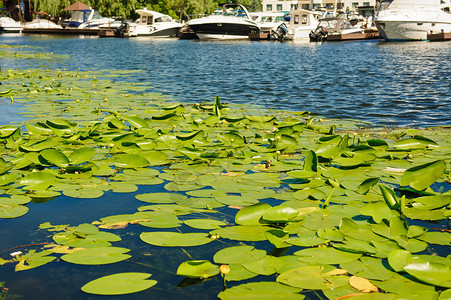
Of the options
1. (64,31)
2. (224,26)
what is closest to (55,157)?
(224,26)

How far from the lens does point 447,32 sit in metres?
35.2

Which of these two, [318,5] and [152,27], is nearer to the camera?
[152,27]

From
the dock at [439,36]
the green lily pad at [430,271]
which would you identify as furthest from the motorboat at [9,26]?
the green lily pad at [430,271]

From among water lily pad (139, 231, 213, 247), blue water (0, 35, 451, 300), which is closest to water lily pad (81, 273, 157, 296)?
blue water (0, 35, 451, 300)

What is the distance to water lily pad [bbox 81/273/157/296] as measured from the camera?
1859 millimetres

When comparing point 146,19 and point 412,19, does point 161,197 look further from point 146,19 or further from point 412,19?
point 146,19

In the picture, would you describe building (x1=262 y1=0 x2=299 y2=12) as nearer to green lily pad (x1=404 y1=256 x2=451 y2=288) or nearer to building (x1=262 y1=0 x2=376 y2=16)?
building (x1=262 y1=0 x2=376 y2=16)

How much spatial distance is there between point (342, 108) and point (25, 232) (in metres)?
6.94

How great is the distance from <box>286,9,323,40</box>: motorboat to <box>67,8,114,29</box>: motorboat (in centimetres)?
2441

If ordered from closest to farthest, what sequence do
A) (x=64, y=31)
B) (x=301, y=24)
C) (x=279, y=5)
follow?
(x=301, y=24), (x=64, y=31), (x=279, y=5)

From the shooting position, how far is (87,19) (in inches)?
2109

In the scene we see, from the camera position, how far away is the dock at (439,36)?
33969mm

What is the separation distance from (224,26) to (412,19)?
1638 centimetres

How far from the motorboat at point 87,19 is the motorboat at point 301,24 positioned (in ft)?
80.1
